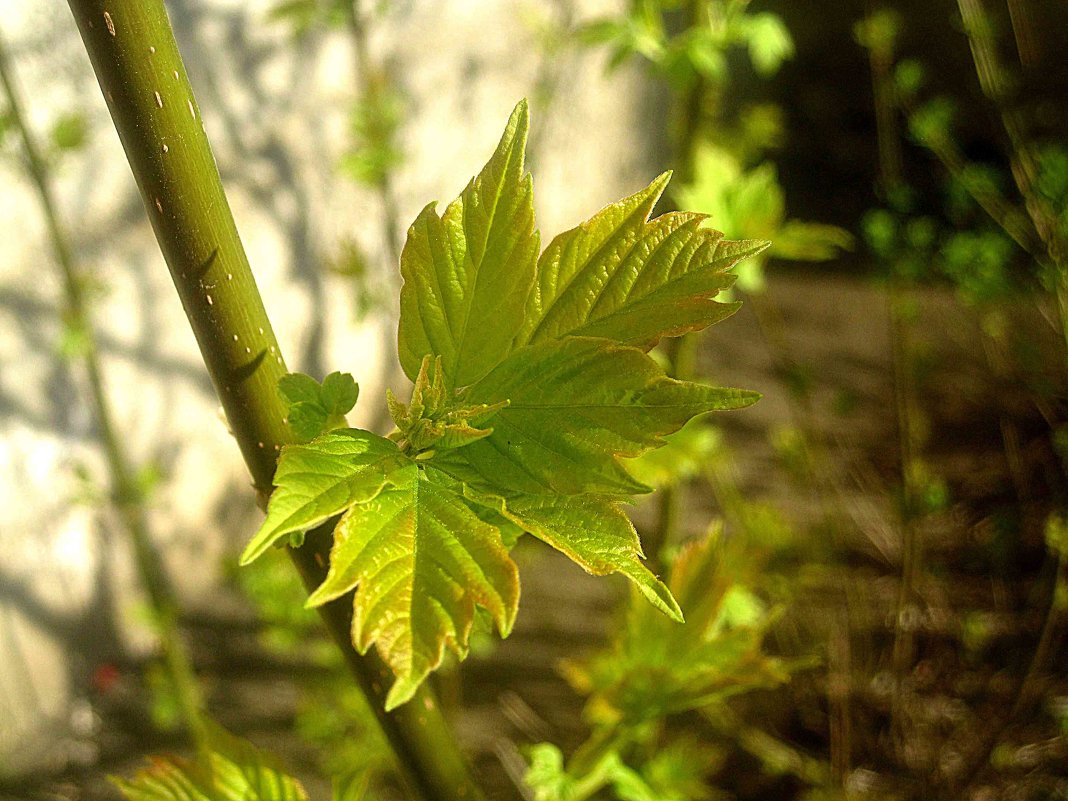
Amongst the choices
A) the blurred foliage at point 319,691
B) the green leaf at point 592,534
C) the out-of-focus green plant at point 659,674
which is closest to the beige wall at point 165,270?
the blurred foliage at point 319,691

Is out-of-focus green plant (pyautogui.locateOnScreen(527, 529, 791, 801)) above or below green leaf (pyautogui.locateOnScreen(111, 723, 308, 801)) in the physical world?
below

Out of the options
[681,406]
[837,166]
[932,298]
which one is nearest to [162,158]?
[681,406]

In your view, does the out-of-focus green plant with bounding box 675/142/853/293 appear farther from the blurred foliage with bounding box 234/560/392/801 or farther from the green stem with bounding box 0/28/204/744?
the blurred foliage with bounding box 234/560/392/801

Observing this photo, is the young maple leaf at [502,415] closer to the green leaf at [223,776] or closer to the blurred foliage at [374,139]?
the green leaf at [223,776]

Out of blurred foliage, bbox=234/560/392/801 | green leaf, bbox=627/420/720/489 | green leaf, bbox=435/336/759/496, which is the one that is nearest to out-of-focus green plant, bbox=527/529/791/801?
green leaf, bbox=627/420/720/489

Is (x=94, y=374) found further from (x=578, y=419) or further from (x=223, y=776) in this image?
(x=578, y=419)

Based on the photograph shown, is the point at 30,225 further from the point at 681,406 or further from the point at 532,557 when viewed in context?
the point at 681,406

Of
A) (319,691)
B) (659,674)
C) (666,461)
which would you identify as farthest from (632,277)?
(319,691)
